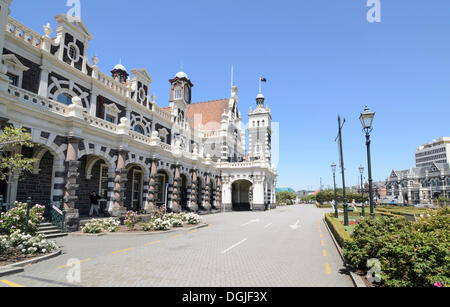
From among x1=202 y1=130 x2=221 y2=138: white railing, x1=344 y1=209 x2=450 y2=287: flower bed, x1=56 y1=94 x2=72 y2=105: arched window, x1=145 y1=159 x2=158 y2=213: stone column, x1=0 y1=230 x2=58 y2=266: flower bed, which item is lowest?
x1=0 y1=230 x2=58 y2=266: flower bed

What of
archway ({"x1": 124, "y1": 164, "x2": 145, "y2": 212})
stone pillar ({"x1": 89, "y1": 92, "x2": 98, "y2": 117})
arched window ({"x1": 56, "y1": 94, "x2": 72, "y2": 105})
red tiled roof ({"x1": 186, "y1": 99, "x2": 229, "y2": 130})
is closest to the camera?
arched window ({"x1": 56, "y1": 94, "x2": 72, "y2": 105})

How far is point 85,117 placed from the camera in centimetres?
1658

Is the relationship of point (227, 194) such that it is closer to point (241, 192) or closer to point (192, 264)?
point (241, 192)

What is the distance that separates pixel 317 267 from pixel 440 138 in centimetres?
13646

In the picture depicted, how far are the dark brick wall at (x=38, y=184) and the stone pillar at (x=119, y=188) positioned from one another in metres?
3.93

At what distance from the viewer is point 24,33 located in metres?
15.9

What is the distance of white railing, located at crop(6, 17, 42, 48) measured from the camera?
15.2 m

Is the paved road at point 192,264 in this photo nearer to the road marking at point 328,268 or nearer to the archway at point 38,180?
the road marking at point 328,268

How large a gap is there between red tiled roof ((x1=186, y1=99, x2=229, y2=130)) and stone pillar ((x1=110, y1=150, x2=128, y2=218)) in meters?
27.7

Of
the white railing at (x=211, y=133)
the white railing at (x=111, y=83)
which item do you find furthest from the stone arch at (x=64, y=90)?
the white railing at (x=211, y=133)

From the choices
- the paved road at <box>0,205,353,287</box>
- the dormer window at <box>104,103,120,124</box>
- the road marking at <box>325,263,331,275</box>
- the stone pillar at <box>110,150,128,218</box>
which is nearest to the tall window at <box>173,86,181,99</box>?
the dormer window at <box>104,103,120,124</box>

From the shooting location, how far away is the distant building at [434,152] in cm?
10325

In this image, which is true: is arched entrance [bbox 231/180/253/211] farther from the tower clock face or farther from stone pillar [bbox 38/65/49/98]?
stone pillar [bbox 38/65/49/98]
